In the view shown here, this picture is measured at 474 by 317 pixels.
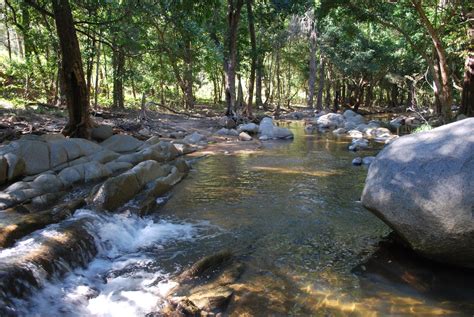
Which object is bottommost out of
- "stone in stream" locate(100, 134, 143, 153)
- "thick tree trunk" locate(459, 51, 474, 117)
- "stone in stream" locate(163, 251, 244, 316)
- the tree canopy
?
"stone in stream" locate(163, 251, 244, 316)

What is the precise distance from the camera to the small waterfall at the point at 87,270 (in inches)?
171

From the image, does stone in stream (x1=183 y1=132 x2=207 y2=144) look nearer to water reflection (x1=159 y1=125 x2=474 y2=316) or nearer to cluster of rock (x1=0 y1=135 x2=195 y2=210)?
cluster of rock (x1=0 y1=135 x2=195 y2=210)

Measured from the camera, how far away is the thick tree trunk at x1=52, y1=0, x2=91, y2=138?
10703mm

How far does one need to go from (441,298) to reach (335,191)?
450 cm

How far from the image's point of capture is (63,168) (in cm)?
913

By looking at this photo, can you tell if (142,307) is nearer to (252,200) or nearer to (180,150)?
(252,200)

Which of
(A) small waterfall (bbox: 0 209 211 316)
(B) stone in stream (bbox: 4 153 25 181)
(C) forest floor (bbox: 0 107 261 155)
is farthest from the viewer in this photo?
(C) forest floor (bbox: 0 107 261 155)

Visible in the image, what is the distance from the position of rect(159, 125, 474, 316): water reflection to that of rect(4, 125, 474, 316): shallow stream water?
0.01 m

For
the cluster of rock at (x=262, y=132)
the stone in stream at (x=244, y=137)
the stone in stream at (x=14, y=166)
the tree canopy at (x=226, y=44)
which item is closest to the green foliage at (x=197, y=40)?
the tree canopy at (x=226, y=44)

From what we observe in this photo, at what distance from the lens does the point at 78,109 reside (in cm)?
1153

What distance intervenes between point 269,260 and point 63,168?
567cm

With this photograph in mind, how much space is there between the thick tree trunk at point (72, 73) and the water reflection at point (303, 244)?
138 inches

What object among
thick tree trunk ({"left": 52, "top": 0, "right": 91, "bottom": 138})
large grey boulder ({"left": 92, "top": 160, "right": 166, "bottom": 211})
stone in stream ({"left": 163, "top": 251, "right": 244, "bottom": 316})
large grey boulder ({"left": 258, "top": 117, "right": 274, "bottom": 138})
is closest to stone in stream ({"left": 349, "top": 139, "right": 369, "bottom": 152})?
large grey boulder ({"left": 258, "top": 117, "right": 274, "bottom": 138})

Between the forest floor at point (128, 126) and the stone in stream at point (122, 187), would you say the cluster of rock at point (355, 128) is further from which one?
the stone in stream at point (122, 187)
